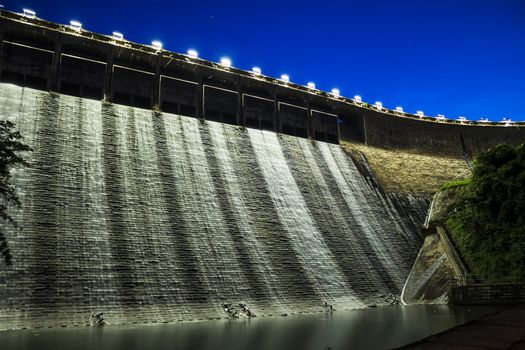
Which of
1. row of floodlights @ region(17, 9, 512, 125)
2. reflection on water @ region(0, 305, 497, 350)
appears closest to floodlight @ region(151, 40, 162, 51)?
row of floodlights @ region(17, 9, 512, 125)

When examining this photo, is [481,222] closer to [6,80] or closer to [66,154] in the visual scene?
[66,154]

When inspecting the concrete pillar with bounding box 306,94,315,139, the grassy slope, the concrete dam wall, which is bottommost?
the concrete dam wall

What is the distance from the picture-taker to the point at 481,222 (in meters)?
26.2

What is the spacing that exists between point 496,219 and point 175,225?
19.4m

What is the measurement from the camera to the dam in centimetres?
1730

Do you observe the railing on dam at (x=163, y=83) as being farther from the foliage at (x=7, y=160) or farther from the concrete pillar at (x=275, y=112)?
the foliage at (x=7, y=160)

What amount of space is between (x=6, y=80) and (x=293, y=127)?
863 inches

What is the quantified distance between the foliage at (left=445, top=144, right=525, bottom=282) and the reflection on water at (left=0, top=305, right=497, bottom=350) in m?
12.2

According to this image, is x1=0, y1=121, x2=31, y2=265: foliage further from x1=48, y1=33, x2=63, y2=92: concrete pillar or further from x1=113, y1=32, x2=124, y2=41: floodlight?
x1=113, y1=32, x2=124, y2=41: floodlight

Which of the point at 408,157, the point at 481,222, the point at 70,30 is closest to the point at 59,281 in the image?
the point at 70,30

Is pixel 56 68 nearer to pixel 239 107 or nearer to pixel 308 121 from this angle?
pixel 239 107

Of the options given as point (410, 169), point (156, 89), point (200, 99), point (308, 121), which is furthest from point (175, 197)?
point (410, 169)

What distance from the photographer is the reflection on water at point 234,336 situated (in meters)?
10.4

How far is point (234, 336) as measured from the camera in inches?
488
